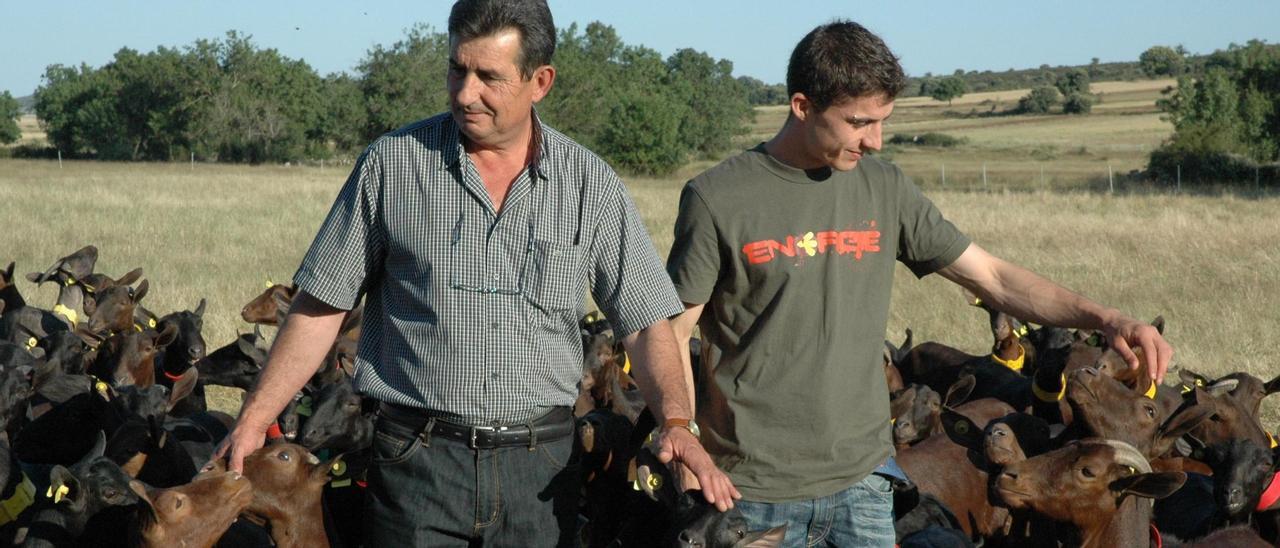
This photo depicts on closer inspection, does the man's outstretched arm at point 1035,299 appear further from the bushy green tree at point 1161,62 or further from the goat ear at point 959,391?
the bushy green tree at point 1161,62

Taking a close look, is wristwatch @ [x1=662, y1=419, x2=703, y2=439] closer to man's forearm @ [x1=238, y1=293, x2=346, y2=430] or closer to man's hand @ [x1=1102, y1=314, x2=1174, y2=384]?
man's forearm @ [x1=238, y1=293, x2=346, y2=430]

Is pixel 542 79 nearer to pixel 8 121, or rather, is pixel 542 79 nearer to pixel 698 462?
pixel 698 462

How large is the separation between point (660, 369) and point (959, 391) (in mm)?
5086

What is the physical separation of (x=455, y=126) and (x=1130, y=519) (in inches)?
117

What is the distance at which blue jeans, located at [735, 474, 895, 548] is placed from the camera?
13.6ft

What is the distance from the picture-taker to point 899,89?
4.01m

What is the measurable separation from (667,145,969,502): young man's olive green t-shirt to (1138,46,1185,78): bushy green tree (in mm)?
146522

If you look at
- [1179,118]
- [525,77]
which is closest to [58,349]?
[525,77]

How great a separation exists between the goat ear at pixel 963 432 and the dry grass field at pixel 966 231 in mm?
5075

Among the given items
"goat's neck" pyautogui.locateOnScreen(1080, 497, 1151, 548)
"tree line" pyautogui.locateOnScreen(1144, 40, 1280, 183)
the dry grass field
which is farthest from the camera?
"tree line" pyautogui.locateOnScreen(1144, 40, 1280, 183)

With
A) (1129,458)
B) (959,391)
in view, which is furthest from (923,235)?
(959,391)

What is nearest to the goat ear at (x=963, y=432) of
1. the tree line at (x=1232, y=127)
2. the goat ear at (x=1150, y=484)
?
the goat ear at (x=1150, y=484)

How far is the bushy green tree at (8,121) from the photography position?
299 ft

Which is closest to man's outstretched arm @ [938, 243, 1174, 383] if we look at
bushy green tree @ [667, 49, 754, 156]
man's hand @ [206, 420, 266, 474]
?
man's hand @ [206, 420, 266, 474]
